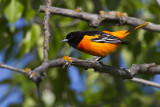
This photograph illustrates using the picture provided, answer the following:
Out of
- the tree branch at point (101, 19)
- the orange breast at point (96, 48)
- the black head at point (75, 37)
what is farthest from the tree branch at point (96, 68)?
the black head at point (75, 37)

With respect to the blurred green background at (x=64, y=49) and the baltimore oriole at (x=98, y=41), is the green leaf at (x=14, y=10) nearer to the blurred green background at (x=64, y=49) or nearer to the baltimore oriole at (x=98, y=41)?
the blurred green background at (x=64, y=49)

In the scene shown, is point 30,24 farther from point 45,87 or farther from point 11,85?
point 45,87

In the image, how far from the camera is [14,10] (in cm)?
395

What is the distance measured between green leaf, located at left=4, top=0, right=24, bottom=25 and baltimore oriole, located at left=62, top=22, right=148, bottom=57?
94cm

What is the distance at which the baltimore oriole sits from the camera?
165 inches

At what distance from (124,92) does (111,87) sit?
0.87 m

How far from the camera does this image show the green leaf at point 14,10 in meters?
3.92

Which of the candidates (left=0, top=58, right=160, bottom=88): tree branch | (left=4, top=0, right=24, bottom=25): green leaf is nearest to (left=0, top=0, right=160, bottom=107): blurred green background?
(left=4, top=0, right=24, bottom=25): green leaf

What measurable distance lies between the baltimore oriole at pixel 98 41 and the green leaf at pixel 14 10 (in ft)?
3.08

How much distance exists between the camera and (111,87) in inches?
265

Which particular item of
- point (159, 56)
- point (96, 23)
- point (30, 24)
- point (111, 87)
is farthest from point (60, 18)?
point (111, 87)

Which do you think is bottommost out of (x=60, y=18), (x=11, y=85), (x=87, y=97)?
(x=87, y=97)

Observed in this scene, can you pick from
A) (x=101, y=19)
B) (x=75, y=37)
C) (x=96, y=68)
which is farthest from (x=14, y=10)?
(x=96, y=68)

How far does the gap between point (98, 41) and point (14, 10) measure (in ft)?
4.23
